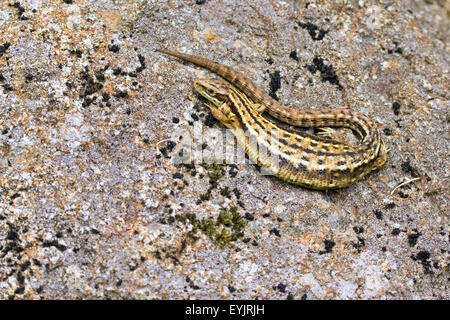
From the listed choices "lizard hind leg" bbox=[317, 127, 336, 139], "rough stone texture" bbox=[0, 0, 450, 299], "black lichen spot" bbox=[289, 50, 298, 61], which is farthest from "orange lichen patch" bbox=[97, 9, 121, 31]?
"lizard hind leg" bbox=[317, 127, 336, 139]

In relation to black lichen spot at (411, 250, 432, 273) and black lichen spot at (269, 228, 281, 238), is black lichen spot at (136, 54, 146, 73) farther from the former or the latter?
black lichen spot at (411, 250, 432, 273)

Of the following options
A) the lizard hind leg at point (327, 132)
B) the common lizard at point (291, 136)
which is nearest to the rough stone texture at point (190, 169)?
the common lizard at point (291, 136)

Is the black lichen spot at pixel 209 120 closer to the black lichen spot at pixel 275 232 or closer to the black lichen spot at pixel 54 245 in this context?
the black lichen spot at pixel 275 232

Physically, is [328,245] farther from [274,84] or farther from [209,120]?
[274,84]

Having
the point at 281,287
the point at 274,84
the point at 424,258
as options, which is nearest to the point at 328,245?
the point at 281,287

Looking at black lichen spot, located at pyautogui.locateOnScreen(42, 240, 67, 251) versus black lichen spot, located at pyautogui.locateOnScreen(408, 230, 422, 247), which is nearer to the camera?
A: black lichen spot, located at pyautogui.locateOnScreen(42, 240, 67, 251)

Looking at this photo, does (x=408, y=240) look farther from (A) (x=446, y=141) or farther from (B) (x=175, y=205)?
(B) (x=175, y=205)
